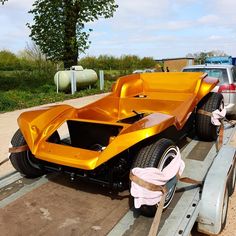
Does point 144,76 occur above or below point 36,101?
above

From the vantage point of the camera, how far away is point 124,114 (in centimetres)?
464

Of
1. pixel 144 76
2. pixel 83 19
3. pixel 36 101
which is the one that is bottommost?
pixel 36 101

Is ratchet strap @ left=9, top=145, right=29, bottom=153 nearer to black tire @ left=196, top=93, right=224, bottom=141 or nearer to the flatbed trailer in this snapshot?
the flatbed trailer

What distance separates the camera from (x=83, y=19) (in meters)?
20.5

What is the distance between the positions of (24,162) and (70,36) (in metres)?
17.4

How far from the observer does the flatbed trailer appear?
2545 millimetres

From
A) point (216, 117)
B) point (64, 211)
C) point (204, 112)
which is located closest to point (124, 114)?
point (204, 112)

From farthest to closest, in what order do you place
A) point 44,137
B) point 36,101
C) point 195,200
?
point 36,101 < point 44,137 < point 195,200

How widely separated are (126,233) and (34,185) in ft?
4.25

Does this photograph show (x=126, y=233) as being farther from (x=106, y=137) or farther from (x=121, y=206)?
(x=106, y=137)

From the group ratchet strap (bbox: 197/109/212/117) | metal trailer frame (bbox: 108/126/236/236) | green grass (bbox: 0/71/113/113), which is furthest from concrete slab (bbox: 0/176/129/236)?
green grass (bbox: 0/71/113/113)

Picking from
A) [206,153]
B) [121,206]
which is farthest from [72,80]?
[121,206]

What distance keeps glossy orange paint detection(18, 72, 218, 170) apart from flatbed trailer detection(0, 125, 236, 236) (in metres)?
0.36

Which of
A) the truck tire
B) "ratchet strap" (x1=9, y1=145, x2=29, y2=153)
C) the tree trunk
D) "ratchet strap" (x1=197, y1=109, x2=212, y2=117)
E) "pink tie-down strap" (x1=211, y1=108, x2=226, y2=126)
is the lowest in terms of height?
the truck tire
